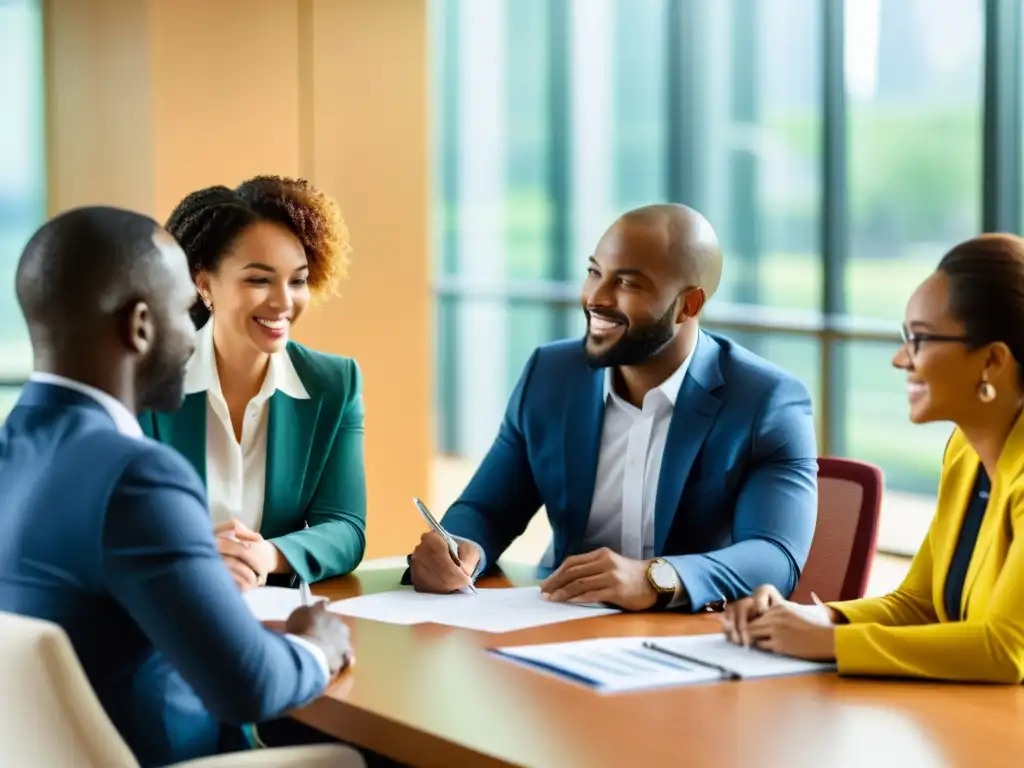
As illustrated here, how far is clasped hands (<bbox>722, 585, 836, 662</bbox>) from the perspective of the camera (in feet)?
8.30

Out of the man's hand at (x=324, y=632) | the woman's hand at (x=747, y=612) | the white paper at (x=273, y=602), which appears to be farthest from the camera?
the white paper at (x=273, y=602)

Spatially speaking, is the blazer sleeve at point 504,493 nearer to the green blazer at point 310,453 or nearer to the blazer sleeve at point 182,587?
the green blazer at point 310,453

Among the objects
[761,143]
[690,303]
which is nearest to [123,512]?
[690,303]

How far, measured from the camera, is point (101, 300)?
2182 millimetres

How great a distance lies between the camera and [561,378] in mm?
3525

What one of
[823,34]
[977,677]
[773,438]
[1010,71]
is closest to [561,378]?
[773,438]

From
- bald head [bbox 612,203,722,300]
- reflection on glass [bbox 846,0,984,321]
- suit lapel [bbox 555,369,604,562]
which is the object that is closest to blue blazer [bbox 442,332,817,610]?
suit lapel [bbox 555,369,604,562]

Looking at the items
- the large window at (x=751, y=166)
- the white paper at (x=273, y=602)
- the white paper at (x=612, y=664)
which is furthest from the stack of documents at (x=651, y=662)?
the large window at (x=751, y=166)

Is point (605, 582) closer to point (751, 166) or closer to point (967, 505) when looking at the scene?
point (967, 505)

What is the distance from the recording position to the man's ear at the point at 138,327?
2.19m

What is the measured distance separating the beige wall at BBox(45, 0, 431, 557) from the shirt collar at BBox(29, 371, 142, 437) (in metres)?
3.50

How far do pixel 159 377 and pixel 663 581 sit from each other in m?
1.09

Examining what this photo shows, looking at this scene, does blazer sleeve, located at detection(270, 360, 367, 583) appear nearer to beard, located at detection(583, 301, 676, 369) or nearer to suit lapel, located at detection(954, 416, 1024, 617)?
beard, located at detection(583, 301, 676, 369)

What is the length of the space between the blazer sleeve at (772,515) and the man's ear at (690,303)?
9.9 inches
